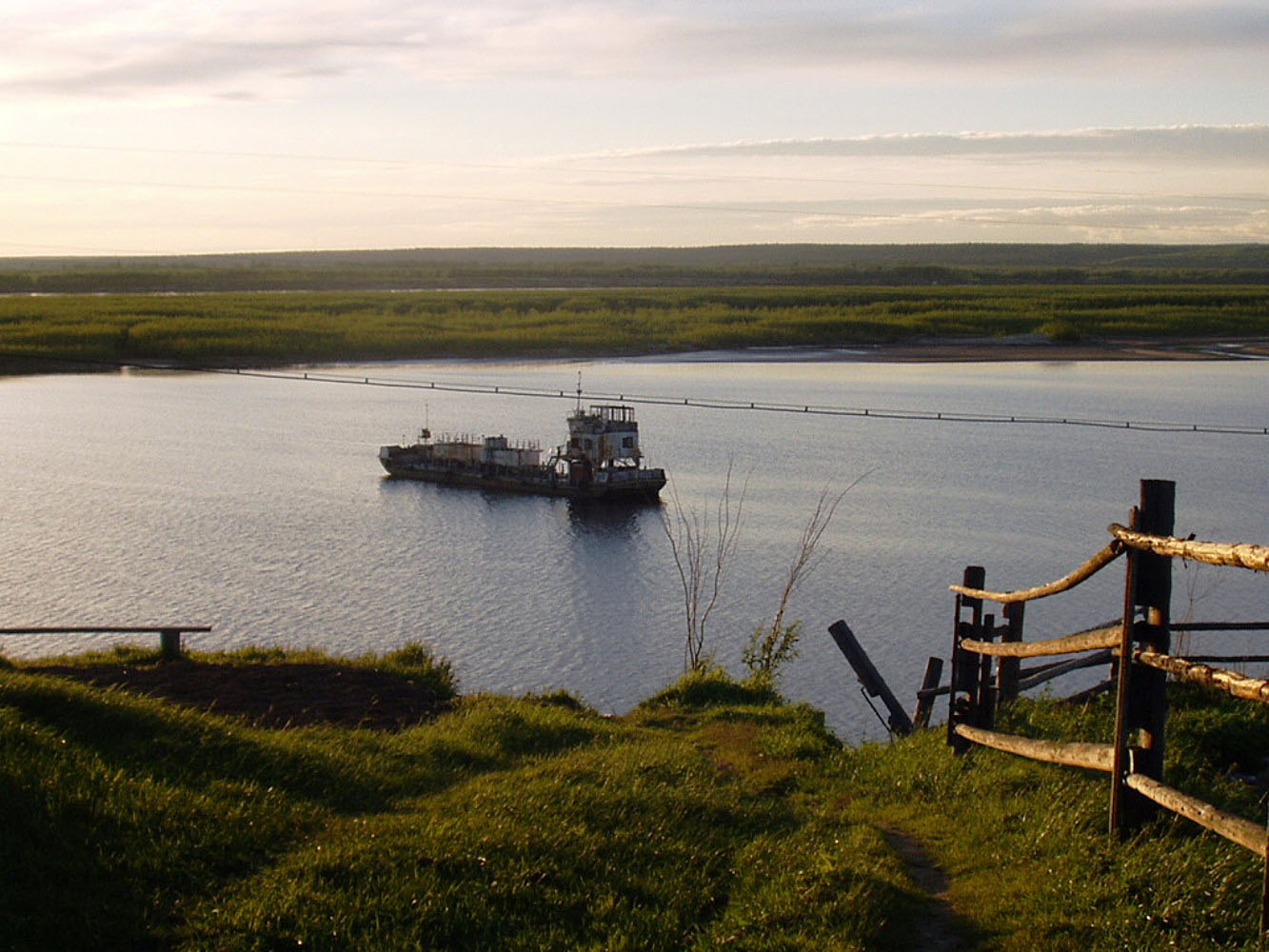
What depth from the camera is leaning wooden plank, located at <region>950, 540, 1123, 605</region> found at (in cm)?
616

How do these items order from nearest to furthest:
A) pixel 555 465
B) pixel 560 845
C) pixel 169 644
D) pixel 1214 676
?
pixel 1214 676, pixel 560 845, pixel 169 644, pixel 555 465

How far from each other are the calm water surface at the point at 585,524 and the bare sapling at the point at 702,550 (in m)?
0.43

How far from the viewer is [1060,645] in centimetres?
691

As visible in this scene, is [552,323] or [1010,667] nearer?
[1010,667]

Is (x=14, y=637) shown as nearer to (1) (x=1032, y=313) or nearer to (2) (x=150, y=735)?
(2) (x=150, y=735)

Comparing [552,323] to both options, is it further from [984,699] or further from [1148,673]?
[1148,673]

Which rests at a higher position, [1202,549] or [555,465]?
[1202,549]

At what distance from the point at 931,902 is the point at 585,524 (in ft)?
111

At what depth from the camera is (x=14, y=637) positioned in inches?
930

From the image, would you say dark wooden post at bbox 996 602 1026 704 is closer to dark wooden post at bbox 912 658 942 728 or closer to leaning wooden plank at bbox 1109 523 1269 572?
dark wooden post at bbox 912 658 942 728

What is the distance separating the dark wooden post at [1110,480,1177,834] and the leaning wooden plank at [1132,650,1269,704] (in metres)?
0.07

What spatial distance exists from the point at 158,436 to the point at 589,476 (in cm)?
1873

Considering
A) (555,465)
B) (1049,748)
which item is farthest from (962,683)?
(555,465)

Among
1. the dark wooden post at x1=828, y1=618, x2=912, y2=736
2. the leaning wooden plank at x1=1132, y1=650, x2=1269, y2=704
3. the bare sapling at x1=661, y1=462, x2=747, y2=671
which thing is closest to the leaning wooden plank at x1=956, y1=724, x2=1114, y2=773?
the leaning wooden plank at x1=1132, y1=650, x2=1269, y2=704
